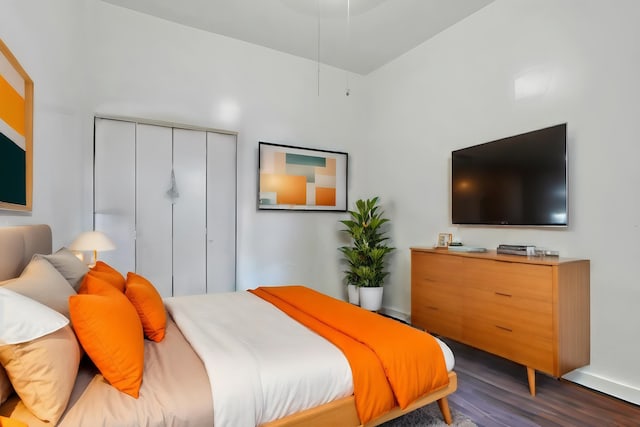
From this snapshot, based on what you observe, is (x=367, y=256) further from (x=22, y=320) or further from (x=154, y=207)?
(x=22, y=320)

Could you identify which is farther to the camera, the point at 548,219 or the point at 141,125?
the point at 141,125

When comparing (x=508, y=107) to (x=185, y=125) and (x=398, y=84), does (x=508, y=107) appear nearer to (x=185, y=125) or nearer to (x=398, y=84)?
(x=398, y=84)

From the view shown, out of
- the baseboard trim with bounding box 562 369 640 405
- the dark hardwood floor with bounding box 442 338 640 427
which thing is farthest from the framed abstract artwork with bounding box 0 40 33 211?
the baseboard trim with bounding box 562 369 640 405

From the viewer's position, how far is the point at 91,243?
8.71 ft

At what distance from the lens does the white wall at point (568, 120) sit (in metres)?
2.29

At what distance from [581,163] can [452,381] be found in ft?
6.22

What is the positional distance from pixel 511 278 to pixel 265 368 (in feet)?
6.27

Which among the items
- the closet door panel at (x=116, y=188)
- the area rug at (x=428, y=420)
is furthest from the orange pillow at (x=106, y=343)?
the closet door panel at (x=116, y=188)

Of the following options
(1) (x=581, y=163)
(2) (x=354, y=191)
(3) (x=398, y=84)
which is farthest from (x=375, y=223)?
(1) (x=581, y=163)

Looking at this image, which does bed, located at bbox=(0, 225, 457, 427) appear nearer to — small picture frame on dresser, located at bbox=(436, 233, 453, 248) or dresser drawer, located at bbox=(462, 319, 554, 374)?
dresser drawer, located at bbox=(462, 319, 554, 374)

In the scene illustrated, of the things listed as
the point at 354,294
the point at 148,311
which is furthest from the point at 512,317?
the point at 148,311

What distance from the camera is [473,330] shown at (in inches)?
106

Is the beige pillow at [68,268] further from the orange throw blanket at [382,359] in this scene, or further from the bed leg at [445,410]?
the bed leg at [445,410]

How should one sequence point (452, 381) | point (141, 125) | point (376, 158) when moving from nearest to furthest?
point (452, 381), point (141, 125), point (376, 158)
